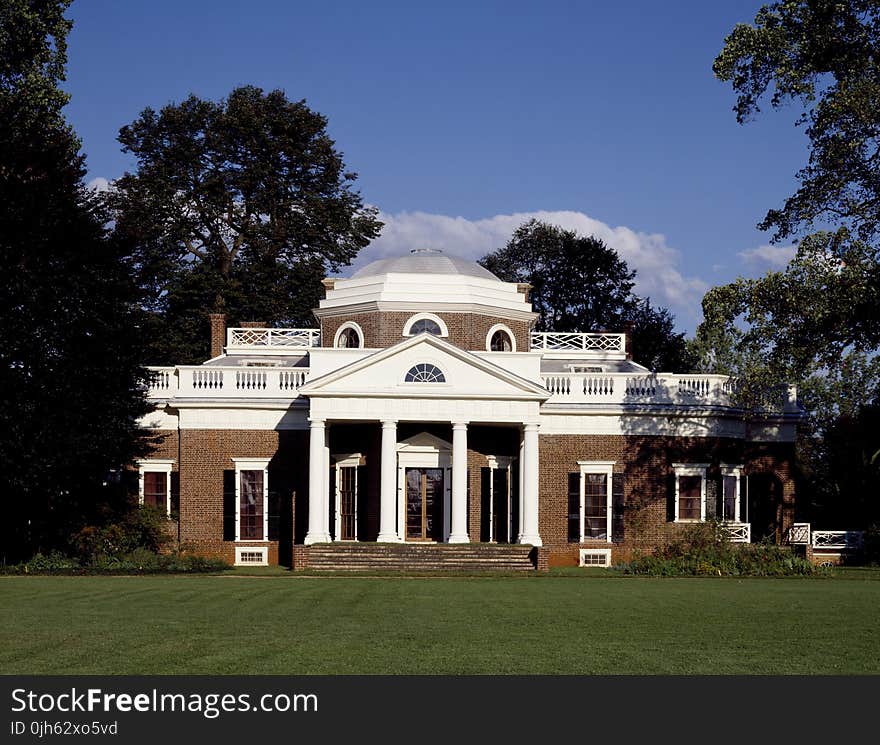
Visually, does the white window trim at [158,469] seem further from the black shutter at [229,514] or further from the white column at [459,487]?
the white column at [459,487]

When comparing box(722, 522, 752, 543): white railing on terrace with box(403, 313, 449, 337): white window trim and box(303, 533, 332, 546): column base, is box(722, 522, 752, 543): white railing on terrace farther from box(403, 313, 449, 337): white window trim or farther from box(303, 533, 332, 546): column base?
box(303, 533, 332, 546): column base

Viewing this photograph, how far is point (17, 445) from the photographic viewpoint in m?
33.3

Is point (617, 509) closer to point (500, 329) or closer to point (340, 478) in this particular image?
point (500, 329)

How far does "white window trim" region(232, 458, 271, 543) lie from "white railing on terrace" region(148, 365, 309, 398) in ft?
7.33

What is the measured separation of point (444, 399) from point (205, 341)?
26000 mm

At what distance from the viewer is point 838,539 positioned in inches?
1900

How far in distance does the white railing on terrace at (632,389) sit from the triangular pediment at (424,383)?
345 centimetres

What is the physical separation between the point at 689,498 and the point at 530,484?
6589 millimetres

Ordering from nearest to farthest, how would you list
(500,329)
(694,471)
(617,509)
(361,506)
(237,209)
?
(361,506) < (617,509) < (694,471) < (500,329) < (237,209)

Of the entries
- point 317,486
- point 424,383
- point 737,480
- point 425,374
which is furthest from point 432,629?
point 737,480
